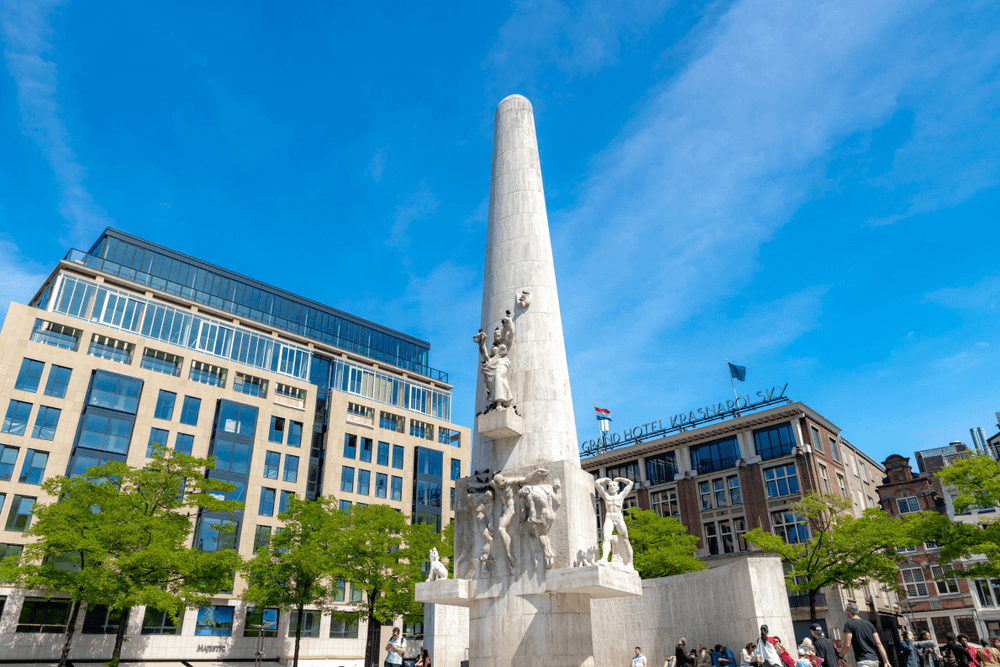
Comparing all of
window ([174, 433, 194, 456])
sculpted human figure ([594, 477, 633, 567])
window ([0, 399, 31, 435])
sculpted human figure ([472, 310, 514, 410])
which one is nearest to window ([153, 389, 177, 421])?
window ([174, 433, 194, 456])

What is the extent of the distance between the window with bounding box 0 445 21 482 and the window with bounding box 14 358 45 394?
4199 millimetres

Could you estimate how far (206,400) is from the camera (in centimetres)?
5591

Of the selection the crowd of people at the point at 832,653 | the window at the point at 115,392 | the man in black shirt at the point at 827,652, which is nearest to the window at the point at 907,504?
the crowd of people at the point at 832,653

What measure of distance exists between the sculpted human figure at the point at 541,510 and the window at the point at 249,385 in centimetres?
4948

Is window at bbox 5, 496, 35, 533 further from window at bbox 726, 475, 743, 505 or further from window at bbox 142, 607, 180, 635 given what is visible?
window at bbox 726, 475, 743, 505

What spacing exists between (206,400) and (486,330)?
44.8 metres

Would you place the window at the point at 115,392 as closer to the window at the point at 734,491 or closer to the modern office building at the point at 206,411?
the modern office building at the point at 206,411

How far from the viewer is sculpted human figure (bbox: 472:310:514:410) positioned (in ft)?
55.8

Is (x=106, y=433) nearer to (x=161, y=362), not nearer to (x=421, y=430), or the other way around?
(x=161, y=362)

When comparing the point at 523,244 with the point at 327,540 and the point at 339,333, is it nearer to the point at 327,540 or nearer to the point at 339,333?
the point at 327,540

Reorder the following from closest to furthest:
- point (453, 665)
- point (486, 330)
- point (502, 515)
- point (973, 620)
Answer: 1. point (502, 515)
2. point (486, 330)
3. point (453, 665)
4. point (973, 620)

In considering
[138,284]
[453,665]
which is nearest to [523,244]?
[453,665]

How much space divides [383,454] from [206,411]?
59.1ft

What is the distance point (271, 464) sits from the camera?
58438 millimetres
